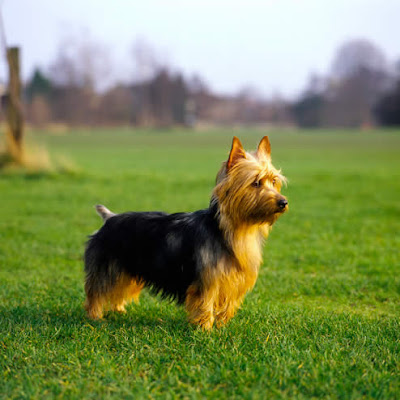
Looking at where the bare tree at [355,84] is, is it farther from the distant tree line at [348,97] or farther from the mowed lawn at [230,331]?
the mowed lawn at [230,331]

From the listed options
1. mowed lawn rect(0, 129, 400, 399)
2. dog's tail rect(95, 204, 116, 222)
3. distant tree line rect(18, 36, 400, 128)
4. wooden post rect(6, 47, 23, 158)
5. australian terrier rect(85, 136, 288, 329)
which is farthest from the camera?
distant tree line rect(18, 36, 400, 128)

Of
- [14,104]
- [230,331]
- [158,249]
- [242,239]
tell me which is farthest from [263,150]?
[14,104]

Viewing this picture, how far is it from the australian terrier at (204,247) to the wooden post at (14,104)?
43.6 ft

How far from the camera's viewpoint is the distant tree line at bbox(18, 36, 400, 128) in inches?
3536

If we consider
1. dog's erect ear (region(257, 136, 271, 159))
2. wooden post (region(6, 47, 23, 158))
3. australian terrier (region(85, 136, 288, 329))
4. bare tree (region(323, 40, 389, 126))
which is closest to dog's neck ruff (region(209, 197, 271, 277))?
australian terrier (region(85, 136, 288, 329))

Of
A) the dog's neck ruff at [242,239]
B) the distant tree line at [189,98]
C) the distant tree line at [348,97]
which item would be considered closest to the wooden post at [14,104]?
the dog's neck ruff at [242,239]

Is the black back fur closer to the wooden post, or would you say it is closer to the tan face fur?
the tan face fur

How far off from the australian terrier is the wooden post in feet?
43.6

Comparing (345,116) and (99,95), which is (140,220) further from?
(345,116)

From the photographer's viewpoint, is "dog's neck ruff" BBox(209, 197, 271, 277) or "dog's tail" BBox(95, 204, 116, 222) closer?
"dog's neck ruff" BBox(209, 197, 271, 277)

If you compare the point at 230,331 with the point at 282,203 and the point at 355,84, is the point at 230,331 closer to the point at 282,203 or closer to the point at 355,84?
the point at 282,203

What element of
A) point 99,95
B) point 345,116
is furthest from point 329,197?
point 345,116

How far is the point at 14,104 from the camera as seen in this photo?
55.4 feet

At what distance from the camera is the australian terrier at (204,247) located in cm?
418
